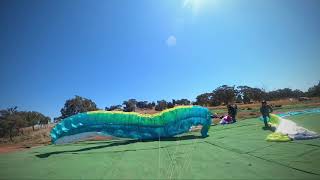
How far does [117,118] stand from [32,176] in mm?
7252

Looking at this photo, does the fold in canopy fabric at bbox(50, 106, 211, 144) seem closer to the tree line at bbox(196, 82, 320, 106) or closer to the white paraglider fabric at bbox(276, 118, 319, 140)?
the white paraglider fabric at bbox(276, 118, 319, 140)

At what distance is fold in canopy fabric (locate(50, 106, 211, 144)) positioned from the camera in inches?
547

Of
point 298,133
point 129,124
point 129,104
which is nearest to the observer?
point 298,133

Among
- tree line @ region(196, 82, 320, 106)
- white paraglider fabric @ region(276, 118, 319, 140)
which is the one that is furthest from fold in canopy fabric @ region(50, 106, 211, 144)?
tree line @ region(196, 82, 320, 106)

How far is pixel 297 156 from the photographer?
7.82m

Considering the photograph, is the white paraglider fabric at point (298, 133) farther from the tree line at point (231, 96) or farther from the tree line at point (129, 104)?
the tree line at point (231, 96)

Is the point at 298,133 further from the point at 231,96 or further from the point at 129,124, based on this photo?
the point at 231,96

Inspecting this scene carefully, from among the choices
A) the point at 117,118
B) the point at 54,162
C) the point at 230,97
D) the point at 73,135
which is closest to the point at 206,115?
the point at 117,118

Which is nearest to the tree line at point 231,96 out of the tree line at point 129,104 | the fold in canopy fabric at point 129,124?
the tree line at point 129,104

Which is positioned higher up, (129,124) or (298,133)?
(129,124)

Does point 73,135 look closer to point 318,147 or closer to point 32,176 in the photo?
point 32,176

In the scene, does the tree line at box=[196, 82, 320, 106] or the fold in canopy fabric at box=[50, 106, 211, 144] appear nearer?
the fold in canopy fabric at box=[50, 106, 211, 144]

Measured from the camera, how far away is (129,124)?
14.7 metres

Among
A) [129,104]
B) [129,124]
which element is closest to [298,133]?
[129,124]
